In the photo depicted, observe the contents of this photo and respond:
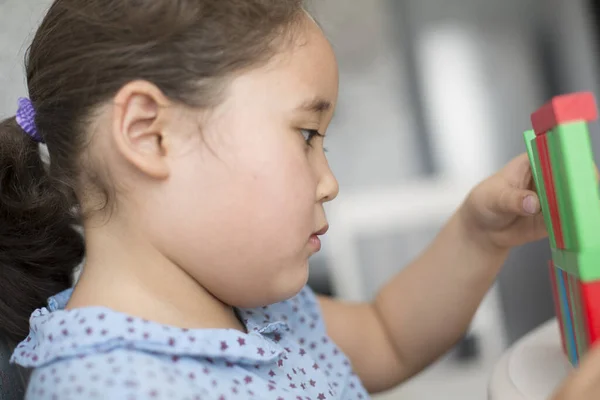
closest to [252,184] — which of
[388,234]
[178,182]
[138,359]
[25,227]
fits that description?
[178,182]

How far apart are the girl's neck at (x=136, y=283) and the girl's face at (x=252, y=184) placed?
0.05 feet

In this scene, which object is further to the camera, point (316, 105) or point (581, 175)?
point (316, 105)

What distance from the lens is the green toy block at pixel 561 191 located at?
462mm

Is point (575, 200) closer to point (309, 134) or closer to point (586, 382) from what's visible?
point (586, 382)

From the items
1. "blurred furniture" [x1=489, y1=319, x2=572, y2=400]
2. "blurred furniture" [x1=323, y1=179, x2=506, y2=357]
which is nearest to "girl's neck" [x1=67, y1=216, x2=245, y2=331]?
"blurred furniture" [x1=489, y1=319, x2=572, y2=400]

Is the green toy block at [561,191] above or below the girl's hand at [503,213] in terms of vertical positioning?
above

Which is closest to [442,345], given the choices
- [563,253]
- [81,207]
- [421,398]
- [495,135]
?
[563,253]

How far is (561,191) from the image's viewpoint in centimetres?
48

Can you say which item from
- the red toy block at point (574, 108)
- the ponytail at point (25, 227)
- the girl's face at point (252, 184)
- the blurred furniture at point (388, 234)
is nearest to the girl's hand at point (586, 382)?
the red toy block at point (574, 108)

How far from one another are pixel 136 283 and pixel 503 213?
1.23 feet

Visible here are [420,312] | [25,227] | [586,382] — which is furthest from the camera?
[420,312]

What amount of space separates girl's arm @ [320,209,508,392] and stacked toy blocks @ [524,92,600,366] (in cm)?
25

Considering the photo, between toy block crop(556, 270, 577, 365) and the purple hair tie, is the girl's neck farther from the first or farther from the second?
toy block crop(556, 270, 577, 365)

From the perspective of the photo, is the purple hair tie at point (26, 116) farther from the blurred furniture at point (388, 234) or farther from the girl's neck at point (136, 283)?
the blurred furniture at point (388, 234)
